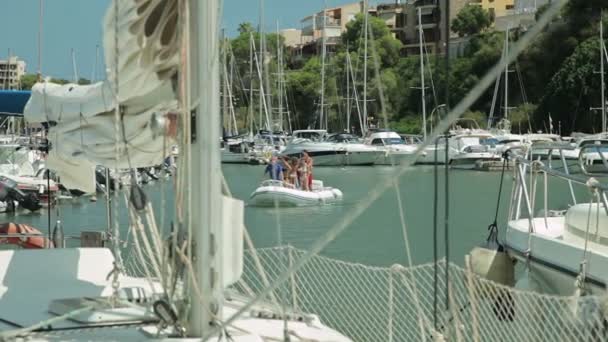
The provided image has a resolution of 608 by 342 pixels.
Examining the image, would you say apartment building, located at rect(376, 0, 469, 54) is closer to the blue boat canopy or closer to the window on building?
the window on building

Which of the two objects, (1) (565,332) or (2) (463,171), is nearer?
(1) (565,332)

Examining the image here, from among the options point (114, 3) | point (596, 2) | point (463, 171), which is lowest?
point (463, 171)

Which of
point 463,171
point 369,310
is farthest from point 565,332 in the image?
point 463,171

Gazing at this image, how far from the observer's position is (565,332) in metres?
8.10

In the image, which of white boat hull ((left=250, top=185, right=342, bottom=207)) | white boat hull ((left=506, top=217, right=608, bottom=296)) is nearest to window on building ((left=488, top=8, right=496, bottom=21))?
white boat hull ((left=250, top=185, right=342, bottom=207))

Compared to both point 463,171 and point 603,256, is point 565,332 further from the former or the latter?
point 463,171

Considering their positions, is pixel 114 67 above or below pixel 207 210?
above

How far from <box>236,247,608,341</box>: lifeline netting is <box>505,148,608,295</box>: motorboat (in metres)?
0.59

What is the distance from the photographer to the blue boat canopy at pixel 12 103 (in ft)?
38.5

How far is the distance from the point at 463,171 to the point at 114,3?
58.6 metres

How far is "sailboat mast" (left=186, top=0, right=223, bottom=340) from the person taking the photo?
573cm

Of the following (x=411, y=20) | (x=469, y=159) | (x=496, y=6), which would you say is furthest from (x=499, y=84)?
(x=411, y=20)

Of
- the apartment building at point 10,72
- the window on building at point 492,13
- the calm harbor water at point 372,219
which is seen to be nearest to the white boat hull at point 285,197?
the calm harbor water at point 372,219

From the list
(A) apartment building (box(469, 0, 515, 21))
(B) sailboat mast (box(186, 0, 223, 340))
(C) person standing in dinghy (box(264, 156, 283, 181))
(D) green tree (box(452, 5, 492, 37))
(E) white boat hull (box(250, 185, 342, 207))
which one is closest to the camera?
(B) sailboat mast (box(186, 0, 223, 340))
